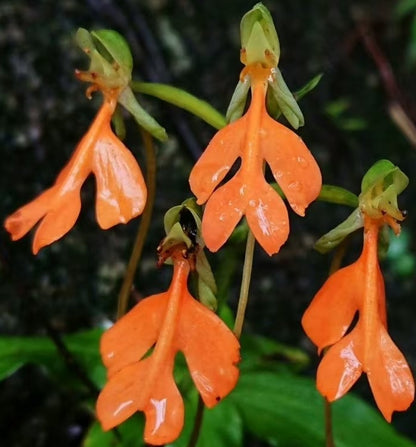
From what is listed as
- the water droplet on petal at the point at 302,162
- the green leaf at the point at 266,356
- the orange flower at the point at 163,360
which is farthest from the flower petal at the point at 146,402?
the green leaf at the point at 266,356

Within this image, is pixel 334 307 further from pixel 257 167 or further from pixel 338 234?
pixel 257 167

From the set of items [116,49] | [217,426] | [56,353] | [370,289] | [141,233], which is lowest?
[217,426]

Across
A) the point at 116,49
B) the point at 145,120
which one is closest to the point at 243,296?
the point at 145,120

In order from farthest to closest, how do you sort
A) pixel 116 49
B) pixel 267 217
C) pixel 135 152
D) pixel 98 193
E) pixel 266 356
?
pixel 135 152 → pixel 266 356 → pixel 116 49 → pixel 98 193 → pixel 267 217

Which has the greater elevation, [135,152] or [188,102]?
[188,102]

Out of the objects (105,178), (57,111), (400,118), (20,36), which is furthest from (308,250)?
(105,178)

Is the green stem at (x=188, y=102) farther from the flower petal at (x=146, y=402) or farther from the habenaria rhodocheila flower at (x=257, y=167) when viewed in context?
the flower petal at (x=146, y=402)

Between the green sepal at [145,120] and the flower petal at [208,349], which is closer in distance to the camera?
the flower petal at [208,349]
